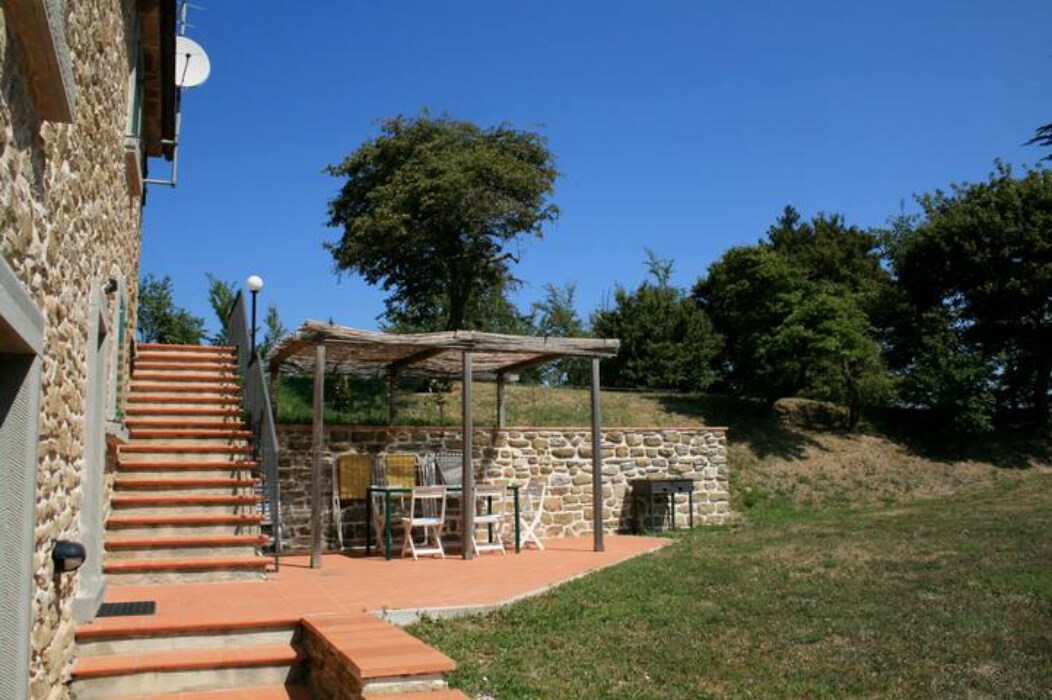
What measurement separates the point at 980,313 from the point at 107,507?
65.1ft

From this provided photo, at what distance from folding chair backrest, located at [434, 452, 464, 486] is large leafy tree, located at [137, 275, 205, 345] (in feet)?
33.0

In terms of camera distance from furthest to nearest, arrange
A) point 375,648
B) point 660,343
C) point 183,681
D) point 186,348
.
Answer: point 660,343, point 186,348, point 183,681, point 375,648

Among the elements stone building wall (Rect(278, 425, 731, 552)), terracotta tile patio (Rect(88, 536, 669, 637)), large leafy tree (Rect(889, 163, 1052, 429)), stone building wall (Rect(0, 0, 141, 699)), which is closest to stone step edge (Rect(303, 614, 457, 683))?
terracotta tile patio (Rect(88, 536, 669, 637))

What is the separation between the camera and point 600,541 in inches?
416

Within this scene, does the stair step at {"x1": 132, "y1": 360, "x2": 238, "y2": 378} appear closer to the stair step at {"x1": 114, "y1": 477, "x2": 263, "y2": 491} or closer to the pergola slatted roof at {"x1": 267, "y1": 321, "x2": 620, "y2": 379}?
the pergola slatted roof at {"x1": 267, "y1": 321, "x2": 620, "y2": 379}

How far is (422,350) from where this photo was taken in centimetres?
1116

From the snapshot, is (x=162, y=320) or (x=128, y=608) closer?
(x=128, y=608)

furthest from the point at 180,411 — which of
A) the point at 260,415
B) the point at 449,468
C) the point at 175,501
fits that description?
the point at 449,468

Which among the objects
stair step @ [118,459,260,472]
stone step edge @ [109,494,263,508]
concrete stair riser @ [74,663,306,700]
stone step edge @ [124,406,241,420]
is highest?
stone step edge @ [124,406,241,420]

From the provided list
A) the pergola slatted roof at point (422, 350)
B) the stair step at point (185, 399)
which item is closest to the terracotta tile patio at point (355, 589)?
the stair step at point (185, 399)

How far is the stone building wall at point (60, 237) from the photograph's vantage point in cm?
300

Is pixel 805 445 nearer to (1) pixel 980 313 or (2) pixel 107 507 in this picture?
(1) pixel 980 313

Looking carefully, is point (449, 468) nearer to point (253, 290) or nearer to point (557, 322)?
point (253, 290)

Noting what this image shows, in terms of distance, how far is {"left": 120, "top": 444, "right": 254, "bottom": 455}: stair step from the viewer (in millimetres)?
8406
